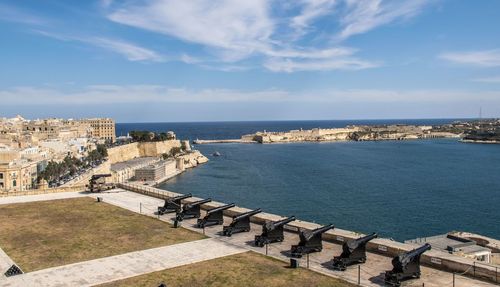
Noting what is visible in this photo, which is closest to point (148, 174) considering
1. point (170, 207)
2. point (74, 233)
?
point (170, 207)

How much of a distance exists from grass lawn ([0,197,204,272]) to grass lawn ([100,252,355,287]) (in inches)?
137

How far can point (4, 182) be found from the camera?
5212 centimetres

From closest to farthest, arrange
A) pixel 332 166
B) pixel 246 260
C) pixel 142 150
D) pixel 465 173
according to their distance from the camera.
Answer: pixel 246 260, pixel 465 173, pixel 332 166, pixel 142 150

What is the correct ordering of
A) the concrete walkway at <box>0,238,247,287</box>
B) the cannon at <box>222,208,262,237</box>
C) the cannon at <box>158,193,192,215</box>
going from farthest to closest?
the cannon at <box>158,193,192,215</box> → the cannon at <box>222,208,262,237</box> → the concrete walkway at <box>0,238,247,287</box>

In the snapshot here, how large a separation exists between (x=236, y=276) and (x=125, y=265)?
14.1ft

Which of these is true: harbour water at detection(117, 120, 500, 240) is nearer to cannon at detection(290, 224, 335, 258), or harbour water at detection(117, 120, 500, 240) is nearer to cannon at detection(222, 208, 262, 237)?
cannon at detection(222, 208, 262, 237)

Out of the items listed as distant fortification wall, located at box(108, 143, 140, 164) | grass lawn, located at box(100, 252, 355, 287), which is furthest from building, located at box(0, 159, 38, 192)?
grass lawn, located at box(100, 252, 355, 287)

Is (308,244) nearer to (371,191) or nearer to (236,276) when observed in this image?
(236,276)

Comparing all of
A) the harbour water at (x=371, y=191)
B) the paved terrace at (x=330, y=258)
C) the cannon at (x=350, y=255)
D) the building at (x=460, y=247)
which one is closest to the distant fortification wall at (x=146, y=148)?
the harbour water at (x=371, y=191)

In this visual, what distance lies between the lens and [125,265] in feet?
55.7

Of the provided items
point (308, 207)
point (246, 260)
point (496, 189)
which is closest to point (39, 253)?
point (246, 260)

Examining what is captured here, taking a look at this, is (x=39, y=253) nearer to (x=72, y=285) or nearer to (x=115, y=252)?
(x=115, y=252)

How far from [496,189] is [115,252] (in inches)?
2444

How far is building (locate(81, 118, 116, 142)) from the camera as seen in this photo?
17338 cm
